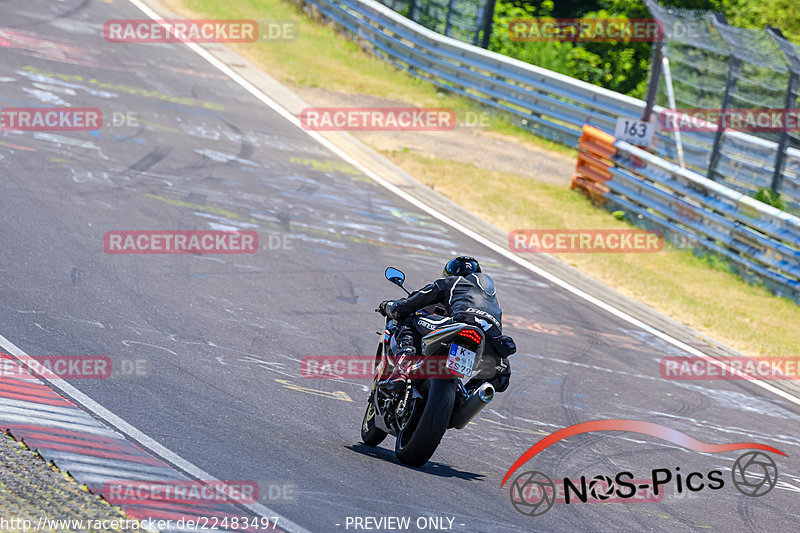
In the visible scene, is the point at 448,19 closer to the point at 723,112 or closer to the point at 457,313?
the point at 723,112

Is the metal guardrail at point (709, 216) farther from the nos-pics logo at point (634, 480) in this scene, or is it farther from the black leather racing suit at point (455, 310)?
the black leather racing suit at point (455, 310)

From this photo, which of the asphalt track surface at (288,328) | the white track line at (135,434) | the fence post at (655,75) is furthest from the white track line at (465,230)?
the white track line at (135,434)

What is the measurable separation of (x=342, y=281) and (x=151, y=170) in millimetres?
4002

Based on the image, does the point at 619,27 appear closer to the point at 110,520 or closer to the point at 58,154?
the point at 58,154

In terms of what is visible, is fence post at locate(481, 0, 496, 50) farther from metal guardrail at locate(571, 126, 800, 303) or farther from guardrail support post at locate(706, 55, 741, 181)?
guardrail support post at locate(706, 55, 741, 181)

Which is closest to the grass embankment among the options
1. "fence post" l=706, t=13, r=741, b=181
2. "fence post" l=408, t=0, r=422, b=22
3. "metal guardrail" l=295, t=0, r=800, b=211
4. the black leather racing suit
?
"metal guardrail" l=295, t=0, r=800, b=211

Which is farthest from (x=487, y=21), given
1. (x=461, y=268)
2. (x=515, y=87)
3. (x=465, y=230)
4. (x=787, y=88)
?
(x=461, y=268)

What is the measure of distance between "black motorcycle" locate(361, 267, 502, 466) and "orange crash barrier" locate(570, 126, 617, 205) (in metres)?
11.1

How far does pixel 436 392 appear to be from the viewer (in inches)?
255

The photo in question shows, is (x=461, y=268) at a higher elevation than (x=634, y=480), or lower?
higher

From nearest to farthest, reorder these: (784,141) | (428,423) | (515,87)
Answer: (428,423), (784,141), (515,87)

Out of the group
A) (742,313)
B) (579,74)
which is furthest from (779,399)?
(579,74)

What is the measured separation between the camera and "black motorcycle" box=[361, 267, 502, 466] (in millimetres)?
6480

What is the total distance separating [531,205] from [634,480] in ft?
30.0
